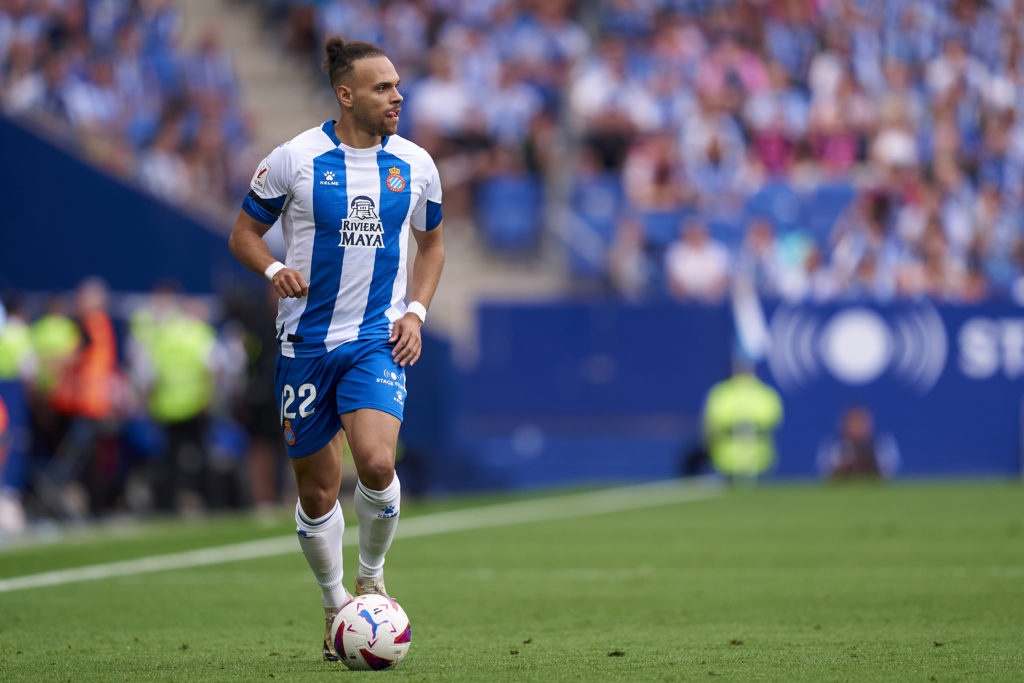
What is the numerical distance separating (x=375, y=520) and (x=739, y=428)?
1462cm

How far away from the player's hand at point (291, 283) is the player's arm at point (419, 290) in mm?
424

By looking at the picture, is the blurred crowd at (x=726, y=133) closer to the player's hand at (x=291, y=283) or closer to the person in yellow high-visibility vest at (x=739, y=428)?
the person in yellow high-visibility vest at (x=739, y=428)

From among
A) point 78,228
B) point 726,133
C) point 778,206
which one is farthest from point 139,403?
point 726,133

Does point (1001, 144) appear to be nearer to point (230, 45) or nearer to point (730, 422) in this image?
point (730, 422)

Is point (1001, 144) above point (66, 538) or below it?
above

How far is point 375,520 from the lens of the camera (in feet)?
20.2

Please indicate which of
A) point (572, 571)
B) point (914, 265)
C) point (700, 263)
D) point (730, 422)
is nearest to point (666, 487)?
point (730, 422)

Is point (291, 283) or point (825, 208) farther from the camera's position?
point (825, 208)

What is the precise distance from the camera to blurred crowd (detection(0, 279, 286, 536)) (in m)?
14.5

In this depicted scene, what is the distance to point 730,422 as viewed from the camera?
803 inches

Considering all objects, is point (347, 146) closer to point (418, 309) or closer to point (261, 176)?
point (261, 176)

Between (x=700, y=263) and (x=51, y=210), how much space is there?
8.74 m

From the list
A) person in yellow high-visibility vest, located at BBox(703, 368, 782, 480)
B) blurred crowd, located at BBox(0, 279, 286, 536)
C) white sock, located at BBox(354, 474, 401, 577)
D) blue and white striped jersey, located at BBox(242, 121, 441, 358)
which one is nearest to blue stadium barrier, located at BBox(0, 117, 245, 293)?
blurred crowd, located at BBox(0, 279, 286, 536)

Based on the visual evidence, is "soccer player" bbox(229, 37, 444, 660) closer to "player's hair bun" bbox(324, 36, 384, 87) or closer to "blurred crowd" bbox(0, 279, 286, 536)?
"player's hair bun" bbox(324, 36, 384, 87)
